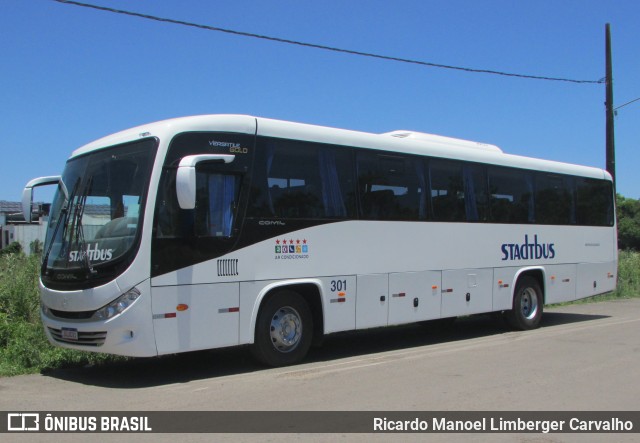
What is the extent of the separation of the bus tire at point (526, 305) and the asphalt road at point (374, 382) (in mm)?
1285

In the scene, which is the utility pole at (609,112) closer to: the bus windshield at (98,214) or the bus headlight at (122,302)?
the bus windshield at (98,214)

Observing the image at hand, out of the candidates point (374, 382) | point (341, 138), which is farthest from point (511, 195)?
point (374, 382)

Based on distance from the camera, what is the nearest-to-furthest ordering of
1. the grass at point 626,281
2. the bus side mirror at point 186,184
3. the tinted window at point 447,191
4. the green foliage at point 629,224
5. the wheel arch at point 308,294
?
the bus side mirror at point 186,184
the wheel arch at point 308,294
the tinted window at point 447,191
the grass at point 626,281
the green foliage at point 629,224

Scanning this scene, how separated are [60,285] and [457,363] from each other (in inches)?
→ 229

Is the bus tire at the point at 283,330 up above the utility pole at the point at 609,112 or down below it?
below

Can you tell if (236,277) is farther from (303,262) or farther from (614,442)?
(614,442)

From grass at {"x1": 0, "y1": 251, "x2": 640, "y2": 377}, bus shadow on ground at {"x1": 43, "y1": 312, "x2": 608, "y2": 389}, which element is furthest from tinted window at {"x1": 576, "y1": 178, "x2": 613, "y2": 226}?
grass at {"x1": 0, "y1": 251, "x2": 640, "y2": 377}

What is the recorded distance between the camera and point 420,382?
28.2 ft

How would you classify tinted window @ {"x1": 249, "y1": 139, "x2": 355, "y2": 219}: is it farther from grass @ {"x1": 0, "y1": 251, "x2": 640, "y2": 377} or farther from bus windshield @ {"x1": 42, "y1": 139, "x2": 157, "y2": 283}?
grass @ {"x1": 0, "y1": 251, "x2": 640, "y2": 377}

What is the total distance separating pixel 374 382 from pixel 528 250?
22.4 feet

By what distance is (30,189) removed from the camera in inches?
386

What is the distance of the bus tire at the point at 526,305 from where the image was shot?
1396 centimetres

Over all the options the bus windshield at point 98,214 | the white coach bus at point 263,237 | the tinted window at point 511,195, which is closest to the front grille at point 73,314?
the white coach bus at point 263,237
